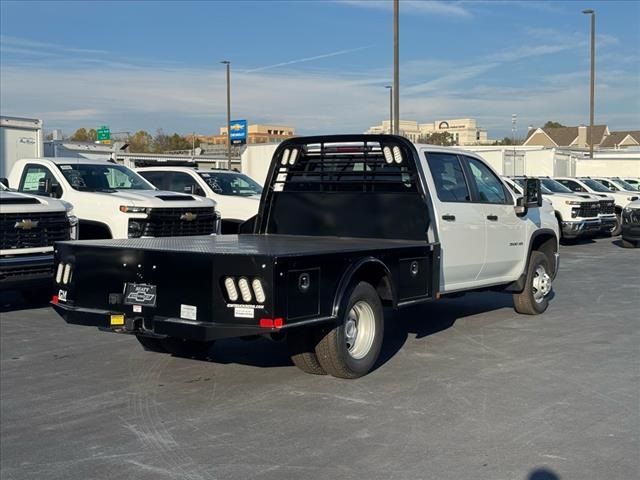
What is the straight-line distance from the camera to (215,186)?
1636cm

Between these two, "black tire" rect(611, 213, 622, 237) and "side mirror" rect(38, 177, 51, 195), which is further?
"black tire" rect(611, 213, 622, 237)

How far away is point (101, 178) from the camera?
514 inches

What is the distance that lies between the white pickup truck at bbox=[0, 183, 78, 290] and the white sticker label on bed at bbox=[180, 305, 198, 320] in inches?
183

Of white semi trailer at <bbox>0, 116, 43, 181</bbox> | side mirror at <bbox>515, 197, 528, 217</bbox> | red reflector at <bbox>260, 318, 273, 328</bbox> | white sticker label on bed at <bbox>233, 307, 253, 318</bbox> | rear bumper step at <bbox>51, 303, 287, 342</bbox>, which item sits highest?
white semi trailer at <bbox>0, 116, 43, 181</bbox>

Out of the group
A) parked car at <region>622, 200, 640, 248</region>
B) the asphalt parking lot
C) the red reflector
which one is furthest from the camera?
parked car at <region>622, 200, 640, 248</region>

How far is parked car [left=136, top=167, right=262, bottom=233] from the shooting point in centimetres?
1577

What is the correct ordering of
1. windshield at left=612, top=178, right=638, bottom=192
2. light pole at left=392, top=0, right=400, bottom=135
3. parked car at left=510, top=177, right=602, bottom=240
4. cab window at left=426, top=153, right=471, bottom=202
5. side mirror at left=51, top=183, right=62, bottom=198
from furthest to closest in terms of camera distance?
windshield at left=612, top=178, right=638, bottom=192, light pole at left=392, top=0, right=400, bottom=135, parked car at left=510, top=177, right=602, bottom=240, side mirror at left=51, top=183, right=62, bottom=198, cab window at left=426, top=153, right=471, bottom=202

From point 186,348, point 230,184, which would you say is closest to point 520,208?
point 186,348

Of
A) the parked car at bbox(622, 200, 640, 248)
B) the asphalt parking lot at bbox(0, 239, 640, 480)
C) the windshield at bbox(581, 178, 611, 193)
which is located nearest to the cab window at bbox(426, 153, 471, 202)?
the asphalt parking lot at bbox(0, 239, 640, 480)

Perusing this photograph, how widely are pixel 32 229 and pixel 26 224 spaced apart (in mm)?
127

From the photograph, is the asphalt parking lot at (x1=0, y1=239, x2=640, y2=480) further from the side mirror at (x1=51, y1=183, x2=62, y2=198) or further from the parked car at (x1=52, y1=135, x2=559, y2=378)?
the side mirror at (x1=51, y1=183, x2=62, y2=198)

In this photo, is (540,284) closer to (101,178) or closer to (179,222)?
(179,222)

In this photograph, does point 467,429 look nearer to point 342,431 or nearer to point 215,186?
point 342,431

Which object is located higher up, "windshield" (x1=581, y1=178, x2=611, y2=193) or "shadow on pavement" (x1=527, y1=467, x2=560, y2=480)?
"windshield" (x1=581, y1=178, x2=611, y2=193)
